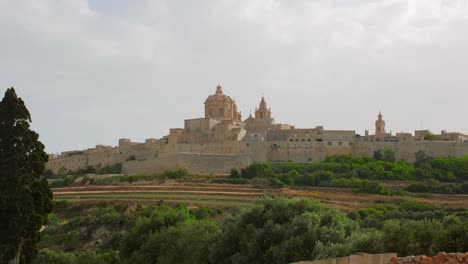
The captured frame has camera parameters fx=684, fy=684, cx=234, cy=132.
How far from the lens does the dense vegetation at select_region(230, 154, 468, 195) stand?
1895 inches

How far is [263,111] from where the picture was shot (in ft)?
233

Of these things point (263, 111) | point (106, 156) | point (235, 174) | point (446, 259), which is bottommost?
point (446, 259)

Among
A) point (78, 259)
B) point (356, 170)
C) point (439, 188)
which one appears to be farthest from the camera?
point (356, 170)

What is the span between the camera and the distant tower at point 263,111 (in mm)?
70562

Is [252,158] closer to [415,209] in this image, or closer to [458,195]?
[458,195]

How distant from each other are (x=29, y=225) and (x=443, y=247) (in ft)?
32.5

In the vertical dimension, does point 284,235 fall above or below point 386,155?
below

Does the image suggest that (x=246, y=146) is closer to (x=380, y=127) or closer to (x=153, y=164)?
(x=153, y=164)

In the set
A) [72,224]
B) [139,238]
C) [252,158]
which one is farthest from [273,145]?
[139,238]

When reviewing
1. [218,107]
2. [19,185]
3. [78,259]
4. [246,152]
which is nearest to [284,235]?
[19,185]

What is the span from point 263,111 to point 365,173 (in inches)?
798

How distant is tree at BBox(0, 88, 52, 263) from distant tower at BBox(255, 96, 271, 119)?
53.0 metres

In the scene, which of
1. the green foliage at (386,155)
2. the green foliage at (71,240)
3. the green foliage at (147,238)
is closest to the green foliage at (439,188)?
the green foliage at (386,155)

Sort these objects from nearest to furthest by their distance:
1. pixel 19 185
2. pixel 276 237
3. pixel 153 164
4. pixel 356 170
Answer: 1. pixel 276 237
2. pixel 19 185
3. pixel 356 170
4. pixel 153 164
